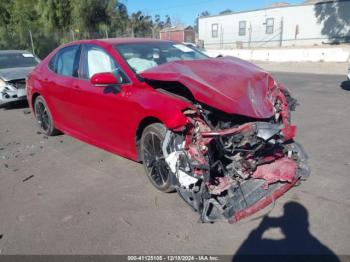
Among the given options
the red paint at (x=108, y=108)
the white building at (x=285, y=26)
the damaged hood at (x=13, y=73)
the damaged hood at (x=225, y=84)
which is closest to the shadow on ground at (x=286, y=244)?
the damaged hood at (x=225, y=84)

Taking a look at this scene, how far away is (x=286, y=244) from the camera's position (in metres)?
2.96

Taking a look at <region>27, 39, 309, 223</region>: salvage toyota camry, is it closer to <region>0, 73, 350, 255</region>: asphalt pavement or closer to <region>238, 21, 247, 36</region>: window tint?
<region>0, 73, 350, 255</region>: asphalt pavement

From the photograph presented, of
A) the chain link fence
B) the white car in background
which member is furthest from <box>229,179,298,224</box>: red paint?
the chain link fence

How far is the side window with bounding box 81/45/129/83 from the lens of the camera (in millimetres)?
4245

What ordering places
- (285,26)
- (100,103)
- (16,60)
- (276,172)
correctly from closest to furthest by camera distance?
1. (276,172)
2. (100,103)
3. (16,60)
4. (285,26)

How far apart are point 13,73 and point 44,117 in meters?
3.57

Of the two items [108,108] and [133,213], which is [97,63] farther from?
[133,213]

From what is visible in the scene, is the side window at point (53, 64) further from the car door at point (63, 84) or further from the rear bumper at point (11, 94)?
the rear bumper at point (11, 94)

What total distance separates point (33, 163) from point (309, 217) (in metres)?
3.93

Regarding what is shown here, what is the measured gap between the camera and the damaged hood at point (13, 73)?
8966mm

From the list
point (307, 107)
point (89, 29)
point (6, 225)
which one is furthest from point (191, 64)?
point (89, 29)

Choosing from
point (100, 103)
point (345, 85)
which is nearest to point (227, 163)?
point (100, 103)

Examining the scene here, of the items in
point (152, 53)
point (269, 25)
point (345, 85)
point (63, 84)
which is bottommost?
point (345, 85)

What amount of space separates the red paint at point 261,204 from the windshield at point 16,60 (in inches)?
351
